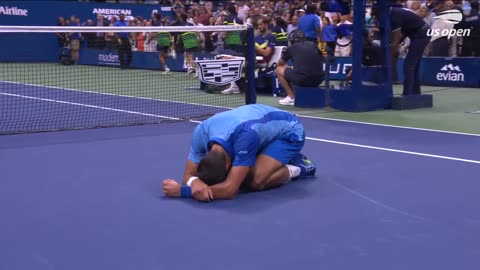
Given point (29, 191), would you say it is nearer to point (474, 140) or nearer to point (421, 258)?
point (421, 258)

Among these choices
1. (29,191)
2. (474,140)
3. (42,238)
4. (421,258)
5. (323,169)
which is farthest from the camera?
(474,140)

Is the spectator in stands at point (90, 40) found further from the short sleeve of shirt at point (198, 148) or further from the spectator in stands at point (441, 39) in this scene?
the short sleeve of shirt at point (198, 148)

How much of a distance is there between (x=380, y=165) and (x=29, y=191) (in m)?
3.47

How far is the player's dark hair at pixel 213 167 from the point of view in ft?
17.7

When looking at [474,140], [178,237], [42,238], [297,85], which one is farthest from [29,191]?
[297,85]

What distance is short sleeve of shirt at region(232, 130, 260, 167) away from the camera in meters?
5.54

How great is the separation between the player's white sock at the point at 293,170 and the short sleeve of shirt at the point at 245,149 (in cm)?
86

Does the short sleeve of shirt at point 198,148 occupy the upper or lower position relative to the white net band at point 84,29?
lower

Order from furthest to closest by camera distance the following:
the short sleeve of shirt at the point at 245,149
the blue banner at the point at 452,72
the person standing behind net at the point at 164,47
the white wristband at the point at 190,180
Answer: the person standing behind net at the point at 164,47
the blue banner at the point at 452,72
the white wristband at the point at 190,180
the short sleeve of shirt at the point at 245,149

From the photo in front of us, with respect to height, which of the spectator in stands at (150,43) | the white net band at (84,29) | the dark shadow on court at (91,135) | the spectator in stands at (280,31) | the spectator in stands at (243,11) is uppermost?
the spectator in stands at (243,11)

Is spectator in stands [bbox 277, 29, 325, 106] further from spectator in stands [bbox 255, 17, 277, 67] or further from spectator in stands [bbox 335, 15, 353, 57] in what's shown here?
spectator in stands [bbox 335, 15, 353, 57]

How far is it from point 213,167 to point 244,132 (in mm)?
416

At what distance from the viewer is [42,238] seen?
16.0 feet

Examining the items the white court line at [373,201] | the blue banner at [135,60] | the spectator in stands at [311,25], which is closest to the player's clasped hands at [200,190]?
the white court line at [373,201]
